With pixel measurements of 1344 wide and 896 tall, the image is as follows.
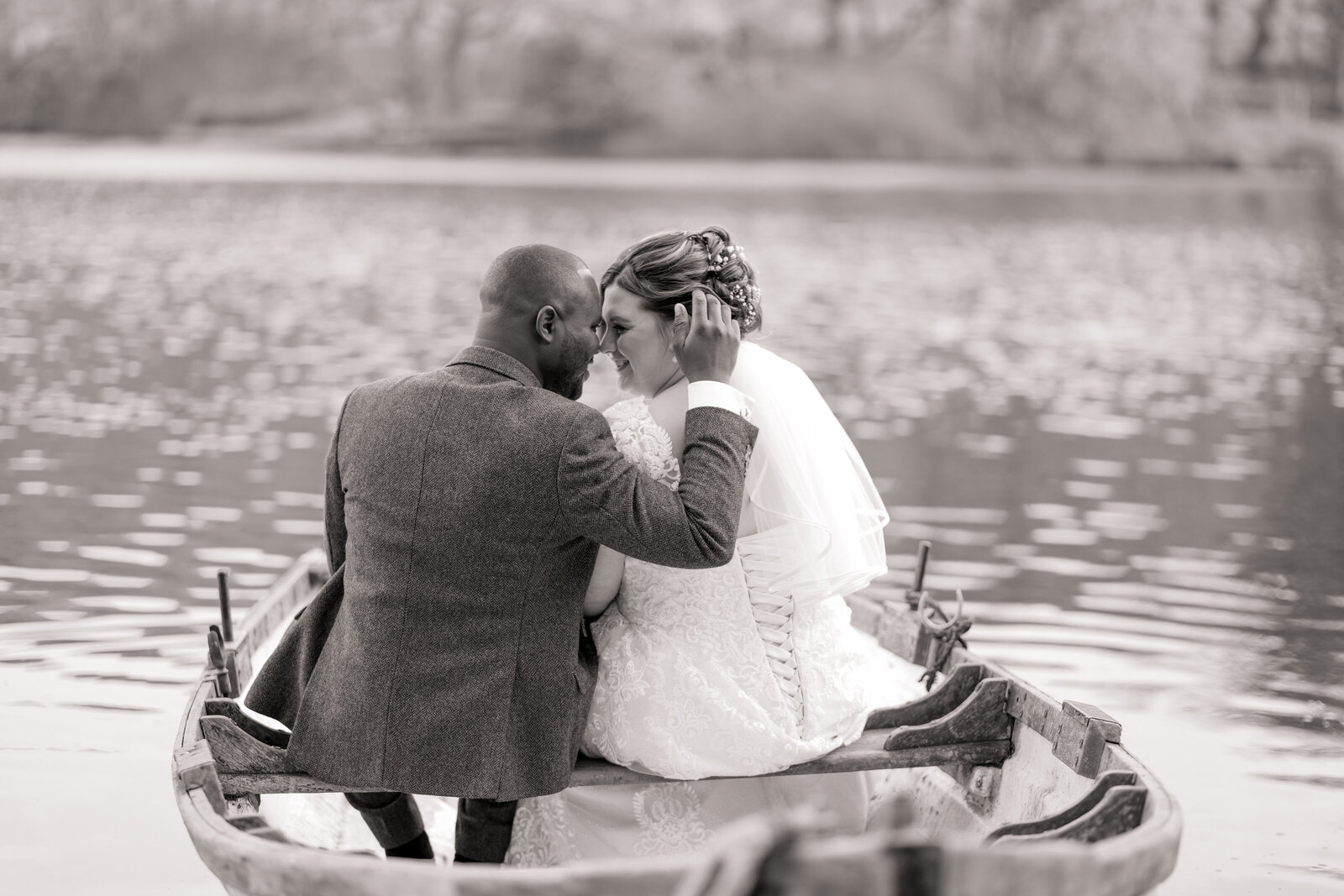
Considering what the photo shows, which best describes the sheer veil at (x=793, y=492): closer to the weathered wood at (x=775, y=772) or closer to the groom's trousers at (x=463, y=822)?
the weathered wood at (x=775, y=772)

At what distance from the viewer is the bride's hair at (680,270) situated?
10.9 ft

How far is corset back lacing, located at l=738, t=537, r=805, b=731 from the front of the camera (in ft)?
11.4

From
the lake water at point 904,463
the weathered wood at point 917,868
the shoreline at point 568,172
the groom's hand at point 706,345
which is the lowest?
the shoreline at point 568,172

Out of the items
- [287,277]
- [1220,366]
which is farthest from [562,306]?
[287,277]

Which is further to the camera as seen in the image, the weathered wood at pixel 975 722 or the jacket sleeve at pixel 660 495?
the weathered wood at pixel 975 722

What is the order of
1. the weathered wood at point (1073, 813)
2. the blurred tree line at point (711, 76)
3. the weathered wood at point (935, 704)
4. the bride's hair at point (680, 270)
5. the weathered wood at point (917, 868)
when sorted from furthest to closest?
the blurred tree line at point (711, 76) < the weathered wood at point (935, 704) < the bride's hair at point (680, 270) < the weathered wood at point (1073, 813) < the weathered wood at point (917, 868)

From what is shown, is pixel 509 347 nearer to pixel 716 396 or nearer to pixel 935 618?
pixel 716 396

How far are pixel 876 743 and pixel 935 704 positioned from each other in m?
0.33

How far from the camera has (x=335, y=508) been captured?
3332 millimetres

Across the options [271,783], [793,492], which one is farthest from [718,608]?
[271,783]

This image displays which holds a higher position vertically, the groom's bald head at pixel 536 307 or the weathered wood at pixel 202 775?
the groom's bald head at pixel 536 307

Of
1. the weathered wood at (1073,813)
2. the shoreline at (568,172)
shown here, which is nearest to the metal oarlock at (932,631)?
the weathered wood at (1073,813)

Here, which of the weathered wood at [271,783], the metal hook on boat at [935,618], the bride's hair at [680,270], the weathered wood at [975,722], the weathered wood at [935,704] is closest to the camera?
the weathered wood at [271,783]

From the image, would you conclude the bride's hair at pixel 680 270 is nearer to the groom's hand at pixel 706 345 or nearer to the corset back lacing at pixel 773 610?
the groom's hand at pixel 706 345
